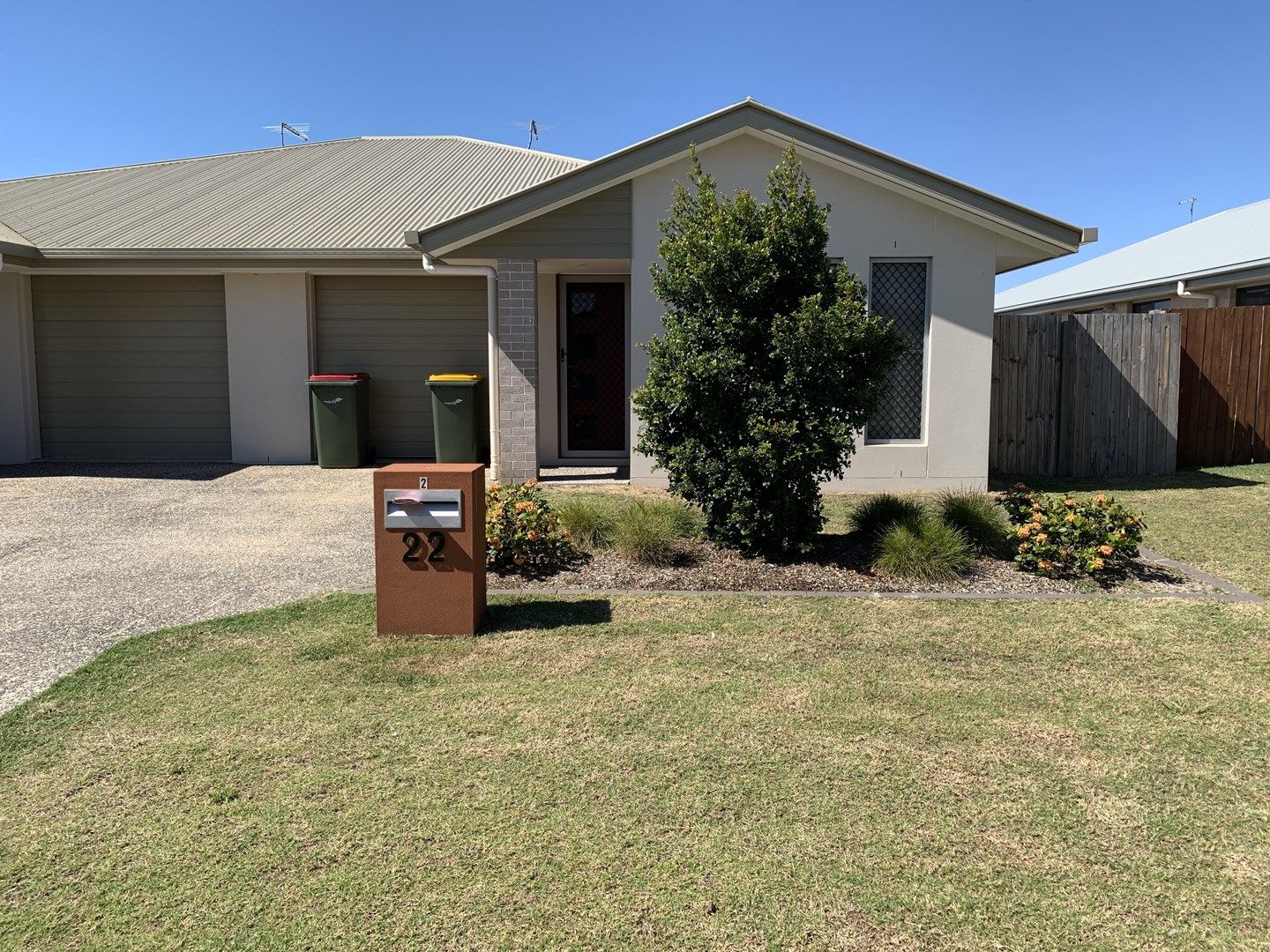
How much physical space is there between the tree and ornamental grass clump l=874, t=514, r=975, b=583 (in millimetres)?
594

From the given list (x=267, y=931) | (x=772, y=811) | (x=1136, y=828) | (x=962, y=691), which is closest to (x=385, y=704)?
(x=267, y=931)

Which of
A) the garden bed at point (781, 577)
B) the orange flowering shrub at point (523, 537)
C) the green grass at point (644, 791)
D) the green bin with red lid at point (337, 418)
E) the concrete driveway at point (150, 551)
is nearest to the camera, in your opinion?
the green grass at point (644, 791)

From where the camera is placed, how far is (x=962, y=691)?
176 inches

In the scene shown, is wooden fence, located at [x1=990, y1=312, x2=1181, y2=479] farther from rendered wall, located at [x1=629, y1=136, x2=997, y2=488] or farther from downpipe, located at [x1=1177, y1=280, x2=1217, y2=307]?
downpipe, located at [x1=1177, y1=280, x2=1217, y2=307]

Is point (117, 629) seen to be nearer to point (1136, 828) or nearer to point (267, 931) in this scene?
point (267, 931)

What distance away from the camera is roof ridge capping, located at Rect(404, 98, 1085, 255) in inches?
382

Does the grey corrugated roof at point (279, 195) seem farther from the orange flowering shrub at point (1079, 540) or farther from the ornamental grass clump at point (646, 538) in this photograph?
the orange flowering shrub at point (1079, 540)

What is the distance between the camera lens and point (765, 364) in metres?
6.69

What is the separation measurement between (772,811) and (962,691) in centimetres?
164

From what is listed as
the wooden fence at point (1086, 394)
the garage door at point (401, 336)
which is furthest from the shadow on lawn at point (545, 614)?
the wooden fence at point (1086, 394)

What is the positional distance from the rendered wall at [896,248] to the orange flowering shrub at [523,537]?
3.69m

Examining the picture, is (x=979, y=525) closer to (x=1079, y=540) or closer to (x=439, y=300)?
(x=1079, y=540)

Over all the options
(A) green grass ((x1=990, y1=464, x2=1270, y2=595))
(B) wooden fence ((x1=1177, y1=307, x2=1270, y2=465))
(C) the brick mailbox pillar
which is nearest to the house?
(A) green grass ((x1=990, y1=464, x2=1270, y2=595))

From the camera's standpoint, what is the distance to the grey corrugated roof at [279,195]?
12797 millimetres
